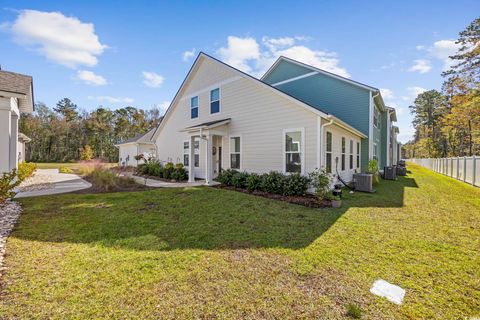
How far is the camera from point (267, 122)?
9680mm

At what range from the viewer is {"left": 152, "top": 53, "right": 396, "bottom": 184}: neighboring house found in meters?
8.73

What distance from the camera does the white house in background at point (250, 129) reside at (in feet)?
28.1

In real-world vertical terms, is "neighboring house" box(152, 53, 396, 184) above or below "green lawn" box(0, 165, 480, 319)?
above

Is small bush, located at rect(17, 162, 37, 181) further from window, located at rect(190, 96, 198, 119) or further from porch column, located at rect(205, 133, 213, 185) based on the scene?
window, located at rect(190, 96, 198, 119)

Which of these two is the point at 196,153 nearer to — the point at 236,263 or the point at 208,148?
the point at 208,148

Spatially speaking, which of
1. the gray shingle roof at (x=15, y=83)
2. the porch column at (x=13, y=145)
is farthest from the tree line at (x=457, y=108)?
the porch column at (x=13, y=145)

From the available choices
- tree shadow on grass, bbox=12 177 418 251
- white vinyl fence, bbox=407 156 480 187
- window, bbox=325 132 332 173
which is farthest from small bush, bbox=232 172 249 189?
white vinyl fence, bbox=407 156 480 187

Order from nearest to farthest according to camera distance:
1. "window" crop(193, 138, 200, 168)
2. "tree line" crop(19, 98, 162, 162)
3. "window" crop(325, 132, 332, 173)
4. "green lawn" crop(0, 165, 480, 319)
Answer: "green lawn" crop(0, 165, 480, 319), "window" crop(325, 132, 332, 173), "window" crop(193, 138, 200, 168), "tree line" crop(19, 98, 162, 162)

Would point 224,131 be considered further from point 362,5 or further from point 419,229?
point 419,229

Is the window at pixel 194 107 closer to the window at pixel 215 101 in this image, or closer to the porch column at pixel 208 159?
the window at pixel 215 101

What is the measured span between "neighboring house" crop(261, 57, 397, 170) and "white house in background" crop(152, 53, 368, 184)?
85cm

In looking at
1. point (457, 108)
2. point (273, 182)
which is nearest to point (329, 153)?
point (273, 182)

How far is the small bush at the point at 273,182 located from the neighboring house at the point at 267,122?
671mm

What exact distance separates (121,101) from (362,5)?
1648 inches
